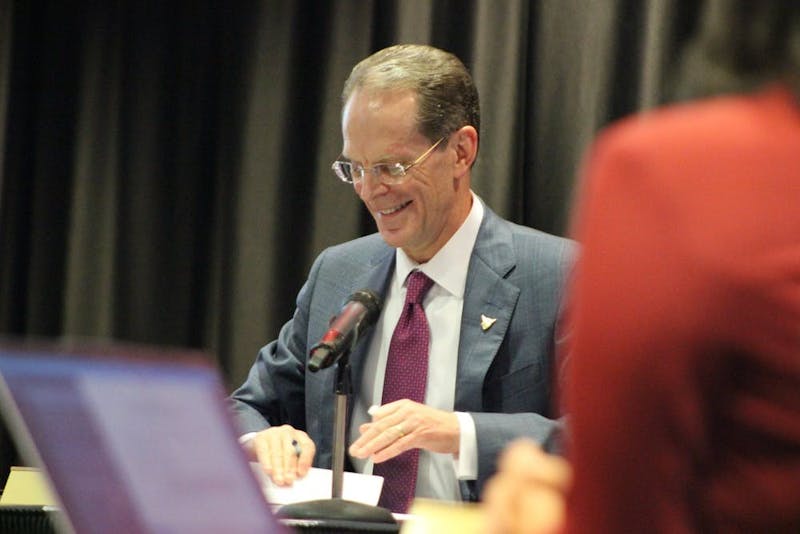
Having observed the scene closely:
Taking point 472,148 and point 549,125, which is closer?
point 472,148

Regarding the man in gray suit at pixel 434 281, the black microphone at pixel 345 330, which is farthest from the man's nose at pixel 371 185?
the black microphone at pixel 345 330

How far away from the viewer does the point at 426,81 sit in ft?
8.82

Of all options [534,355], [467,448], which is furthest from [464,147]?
[467,448]

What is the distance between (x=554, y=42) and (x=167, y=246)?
4.59 ft

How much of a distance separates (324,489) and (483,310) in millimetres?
641

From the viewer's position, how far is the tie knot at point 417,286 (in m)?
2.62

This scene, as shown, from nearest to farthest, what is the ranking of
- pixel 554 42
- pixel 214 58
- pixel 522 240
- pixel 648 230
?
1. pixel 648 230
2. pixel 522 240
3. pixel 554 42
4. pixel 214 58

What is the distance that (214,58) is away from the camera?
3.77 m

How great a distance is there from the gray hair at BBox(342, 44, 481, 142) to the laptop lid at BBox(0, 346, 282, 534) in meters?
1.81

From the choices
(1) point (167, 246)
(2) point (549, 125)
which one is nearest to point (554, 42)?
(2) point (549, 125)

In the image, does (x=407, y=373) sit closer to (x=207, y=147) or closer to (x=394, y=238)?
(x=394, y=238)

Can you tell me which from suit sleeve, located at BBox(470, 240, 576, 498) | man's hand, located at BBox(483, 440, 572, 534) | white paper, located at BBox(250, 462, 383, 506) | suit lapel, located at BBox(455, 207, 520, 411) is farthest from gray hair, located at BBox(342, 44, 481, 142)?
man's hand, located at BBox(483, 440, 572, 534)

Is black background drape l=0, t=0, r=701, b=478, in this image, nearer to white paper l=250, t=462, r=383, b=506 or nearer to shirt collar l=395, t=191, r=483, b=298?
shirt collar l=395, t=191, r=483, b=298

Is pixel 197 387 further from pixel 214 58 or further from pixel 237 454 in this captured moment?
pixel 214 58
